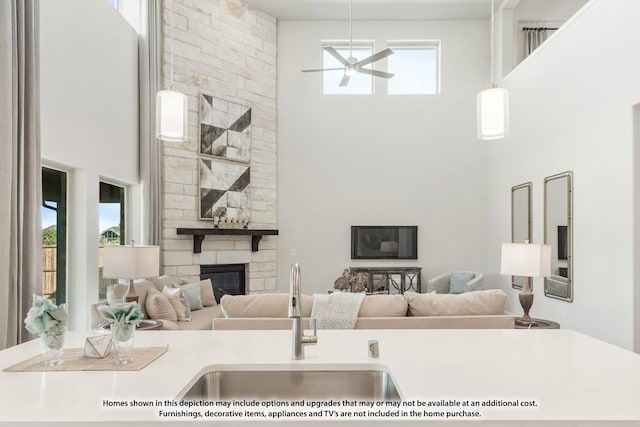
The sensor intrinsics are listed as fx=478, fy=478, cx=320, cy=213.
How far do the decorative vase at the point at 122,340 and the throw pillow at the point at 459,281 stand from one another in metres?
6.22

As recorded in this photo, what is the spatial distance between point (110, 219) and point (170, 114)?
3.16m

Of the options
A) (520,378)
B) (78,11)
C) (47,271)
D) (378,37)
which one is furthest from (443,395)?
(378,37)

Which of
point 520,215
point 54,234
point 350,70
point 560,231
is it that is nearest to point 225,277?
point 54,234

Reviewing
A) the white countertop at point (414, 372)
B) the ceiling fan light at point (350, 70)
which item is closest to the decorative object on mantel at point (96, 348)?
the white countertop at point (414, 372)

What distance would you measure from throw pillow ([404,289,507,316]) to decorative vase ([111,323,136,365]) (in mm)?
2040

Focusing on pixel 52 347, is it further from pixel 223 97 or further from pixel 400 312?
pixel 223 97

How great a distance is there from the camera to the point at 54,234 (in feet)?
14.1

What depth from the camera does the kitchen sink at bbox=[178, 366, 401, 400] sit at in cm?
163

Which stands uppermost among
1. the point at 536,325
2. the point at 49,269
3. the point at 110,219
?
the point at 110,219

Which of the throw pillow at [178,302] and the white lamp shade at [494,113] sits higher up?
the white lamp shade at [494,113]

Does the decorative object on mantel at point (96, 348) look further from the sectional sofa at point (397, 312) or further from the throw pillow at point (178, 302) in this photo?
the throw pillow at point (178, 302)

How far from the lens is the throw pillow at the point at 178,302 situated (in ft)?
14.9

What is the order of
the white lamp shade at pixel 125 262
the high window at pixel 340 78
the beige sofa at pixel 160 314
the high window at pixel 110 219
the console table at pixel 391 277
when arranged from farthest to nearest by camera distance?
the high window at pixel 340 78 → the console table at pixel 391 277 → the high window at pixel 110 219 → the beige sofa at pixel 160 314 → the white lamp shade at pixel 125 262

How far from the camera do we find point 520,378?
146cm
